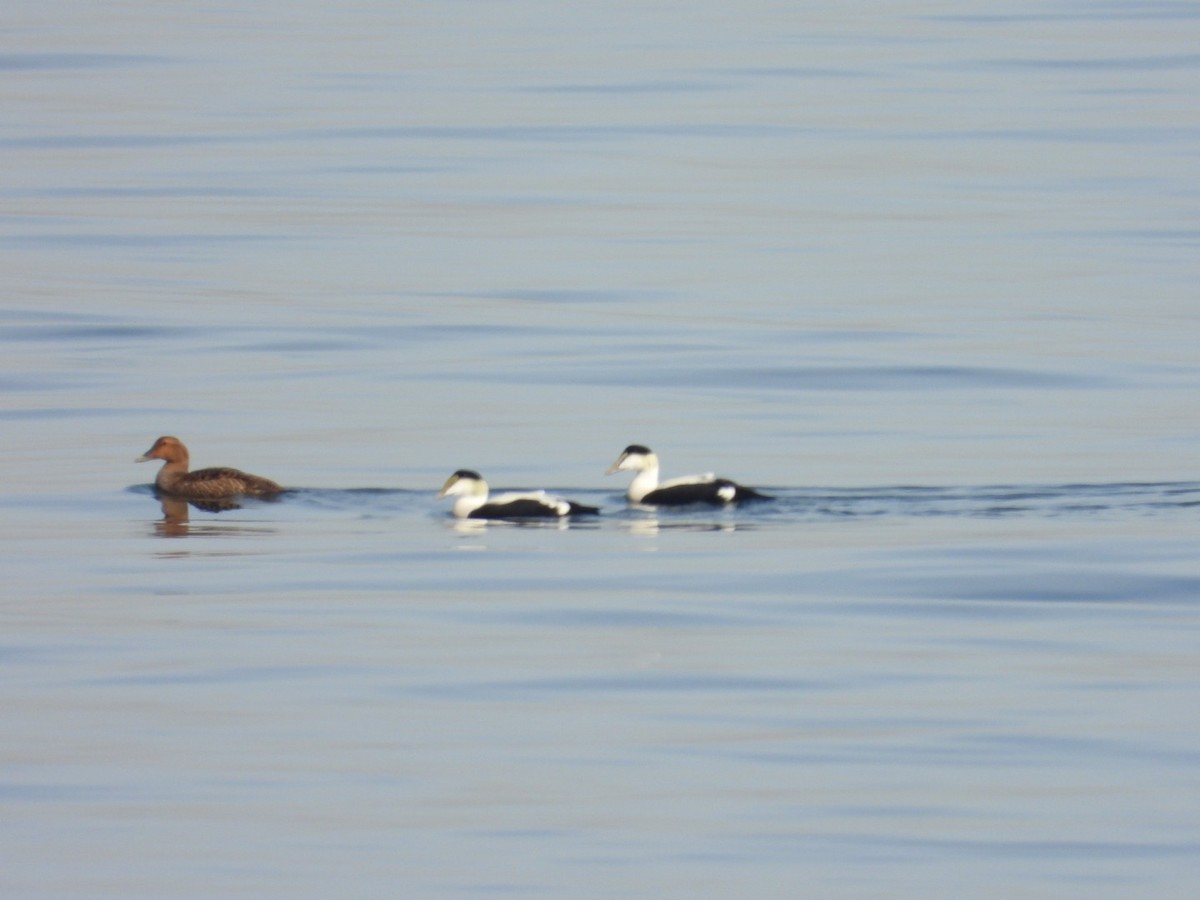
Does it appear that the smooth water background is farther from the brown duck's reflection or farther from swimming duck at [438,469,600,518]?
swimming duck at [438,469,600,518]

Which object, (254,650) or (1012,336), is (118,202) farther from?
(254,650)

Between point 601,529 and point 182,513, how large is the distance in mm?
2915

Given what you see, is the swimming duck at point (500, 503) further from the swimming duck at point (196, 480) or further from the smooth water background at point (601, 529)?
the swimming duck at point (196, 480)

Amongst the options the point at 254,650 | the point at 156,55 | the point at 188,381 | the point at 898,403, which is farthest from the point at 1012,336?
the point at 156,55

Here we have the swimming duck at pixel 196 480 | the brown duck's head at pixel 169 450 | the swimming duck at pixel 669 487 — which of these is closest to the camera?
the swimming duck at pixel 669 487

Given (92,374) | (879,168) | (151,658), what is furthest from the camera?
(879,168)

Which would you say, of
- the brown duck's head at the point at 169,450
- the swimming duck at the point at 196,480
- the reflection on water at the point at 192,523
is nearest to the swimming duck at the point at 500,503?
the reflection on water at the point at 192,523

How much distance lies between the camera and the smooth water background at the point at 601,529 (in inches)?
336

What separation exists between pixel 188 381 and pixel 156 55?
40608 mm

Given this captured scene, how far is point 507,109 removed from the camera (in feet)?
184

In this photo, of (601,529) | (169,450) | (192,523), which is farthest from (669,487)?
(169,450)

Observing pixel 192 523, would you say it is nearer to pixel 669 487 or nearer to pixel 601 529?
pixel 601 529

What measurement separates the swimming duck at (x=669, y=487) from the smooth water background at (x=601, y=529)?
32 cm

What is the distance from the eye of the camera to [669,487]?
16.2 m
